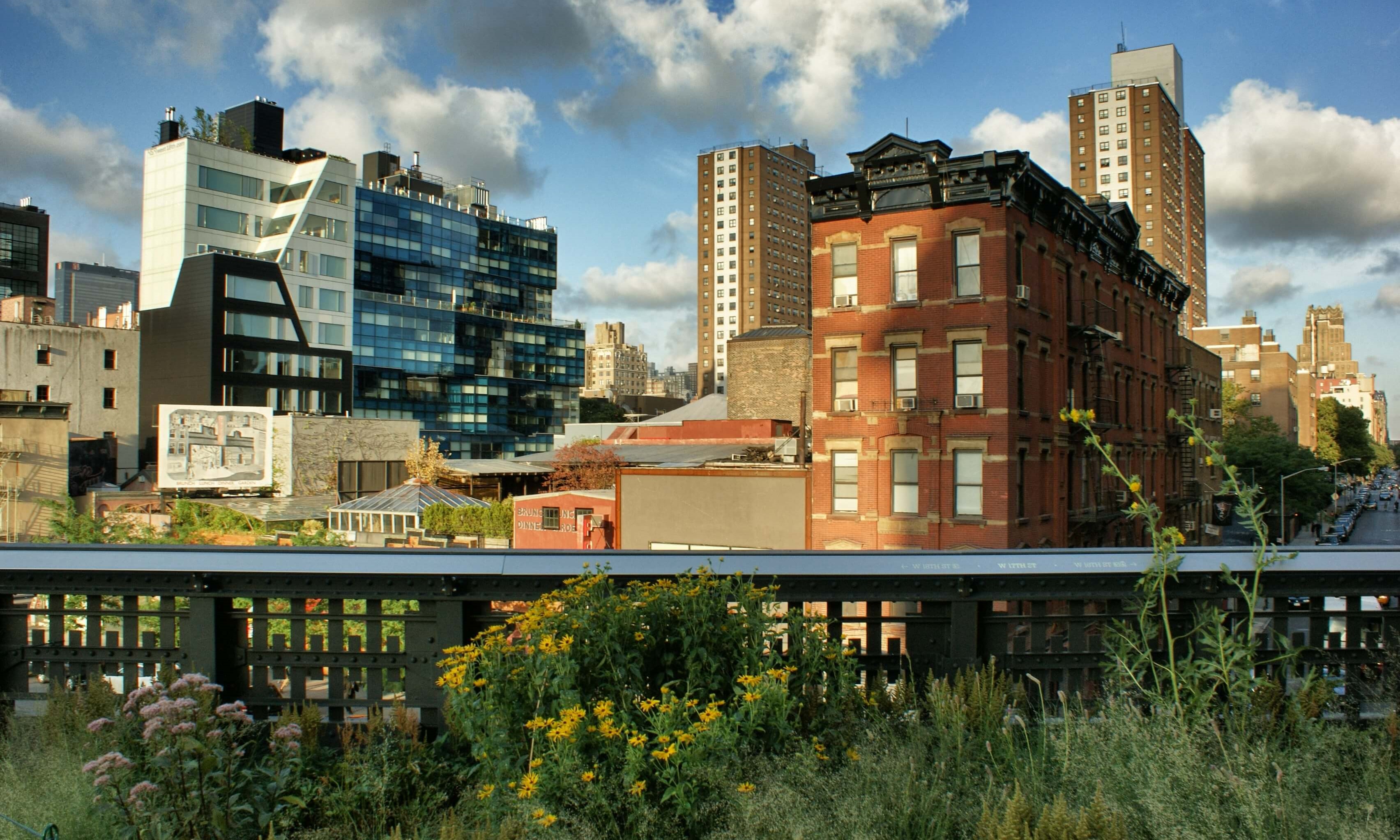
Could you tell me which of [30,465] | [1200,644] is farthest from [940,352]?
[30,465]

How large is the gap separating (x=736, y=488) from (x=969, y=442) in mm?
8216

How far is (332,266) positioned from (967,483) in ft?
225

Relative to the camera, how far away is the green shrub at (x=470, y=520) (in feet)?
146

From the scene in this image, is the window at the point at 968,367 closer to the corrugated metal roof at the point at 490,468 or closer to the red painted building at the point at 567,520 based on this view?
the red painted building at the point at 567,520

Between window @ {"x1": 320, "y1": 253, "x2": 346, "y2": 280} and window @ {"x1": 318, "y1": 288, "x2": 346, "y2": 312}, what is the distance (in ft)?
→ 1.83

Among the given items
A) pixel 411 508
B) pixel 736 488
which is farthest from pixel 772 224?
pixel 736 488

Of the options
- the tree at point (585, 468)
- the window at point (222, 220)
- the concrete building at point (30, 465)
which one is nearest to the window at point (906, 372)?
the tree at point (585, 468)

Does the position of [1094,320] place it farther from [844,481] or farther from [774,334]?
[774,334]

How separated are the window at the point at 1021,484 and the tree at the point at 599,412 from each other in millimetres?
114057

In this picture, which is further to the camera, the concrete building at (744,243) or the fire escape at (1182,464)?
the concrete building at (744,243)

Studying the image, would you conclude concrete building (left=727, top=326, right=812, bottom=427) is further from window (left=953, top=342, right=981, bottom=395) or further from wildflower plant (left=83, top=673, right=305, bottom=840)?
wildflower plant (left=83, top=673, right=305, bottom=840)

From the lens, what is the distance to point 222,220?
245 feet

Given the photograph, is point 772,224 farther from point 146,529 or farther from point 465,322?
point 146,529

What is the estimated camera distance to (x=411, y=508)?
4475 cm
